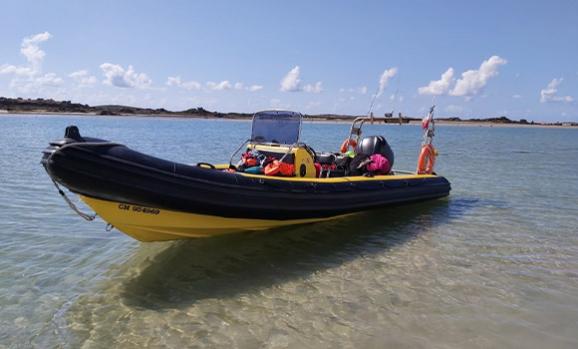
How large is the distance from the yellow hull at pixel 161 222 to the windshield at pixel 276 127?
1.96m

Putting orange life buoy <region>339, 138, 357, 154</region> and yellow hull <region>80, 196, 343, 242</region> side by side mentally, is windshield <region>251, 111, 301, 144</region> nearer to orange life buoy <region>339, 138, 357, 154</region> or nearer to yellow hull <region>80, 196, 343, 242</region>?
yellow hull <region>80, 196, 343, 242</region>

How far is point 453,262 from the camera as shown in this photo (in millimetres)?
6062

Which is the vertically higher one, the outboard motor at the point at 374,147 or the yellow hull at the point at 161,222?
the outboard motor at the point at 374,147

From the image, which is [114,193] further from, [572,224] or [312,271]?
Answer: [572,224]

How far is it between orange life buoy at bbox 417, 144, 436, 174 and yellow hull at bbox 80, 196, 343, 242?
526 centimetres

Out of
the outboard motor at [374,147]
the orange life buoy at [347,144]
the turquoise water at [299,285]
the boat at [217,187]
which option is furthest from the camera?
the orange life buoy at [347,144]

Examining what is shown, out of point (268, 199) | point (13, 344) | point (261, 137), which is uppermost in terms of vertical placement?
point (261, 137)

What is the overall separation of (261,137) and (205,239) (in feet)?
7.41

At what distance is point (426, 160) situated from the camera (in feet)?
34.6

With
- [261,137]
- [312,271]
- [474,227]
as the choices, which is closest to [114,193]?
[312,271]

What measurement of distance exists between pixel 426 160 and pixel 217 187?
632cm

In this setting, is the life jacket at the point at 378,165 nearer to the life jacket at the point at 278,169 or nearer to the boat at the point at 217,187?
the boat at the point at 217,187

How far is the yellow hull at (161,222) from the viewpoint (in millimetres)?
5188

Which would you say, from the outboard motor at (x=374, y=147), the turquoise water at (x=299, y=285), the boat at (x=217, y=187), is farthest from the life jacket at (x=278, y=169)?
the outboard motor at (x=374, y=147)
